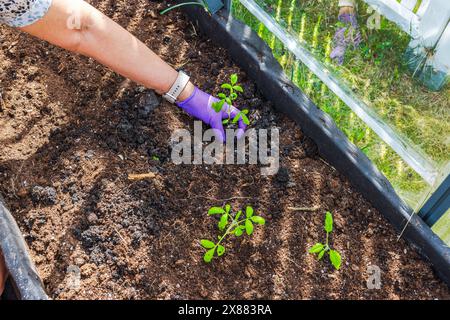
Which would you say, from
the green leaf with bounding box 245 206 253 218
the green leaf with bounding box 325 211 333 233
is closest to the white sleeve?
the green leaf with bounding box 245 206 253 218

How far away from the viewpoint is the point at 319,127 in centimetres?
204

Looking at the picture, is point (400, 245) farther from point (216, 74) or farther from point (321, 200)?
point (216, 74)

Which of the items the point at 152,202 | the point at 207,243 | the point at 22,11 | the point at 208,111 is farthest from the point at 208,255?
the point at 22,11

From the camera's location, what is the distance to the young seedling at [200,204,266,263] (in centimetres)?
178

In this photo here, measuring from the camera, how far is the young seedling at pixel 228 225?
1.78 meters

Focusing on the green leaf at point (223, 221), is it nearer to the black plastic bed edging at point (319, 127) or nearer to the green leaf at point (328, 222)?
the green leaf at point (328, 222)

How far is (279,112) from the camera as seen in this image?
2197 mm

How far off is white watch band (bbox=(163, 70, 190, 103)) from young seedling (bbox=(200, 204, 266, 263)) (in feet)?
1.74

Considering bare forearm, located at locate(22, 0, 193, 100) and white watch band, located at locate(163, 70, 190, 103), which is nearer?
bare forearm, located at locate(22, 0, 193, 100)

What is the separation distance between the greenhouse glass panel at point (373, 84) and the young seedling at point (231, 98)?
29cm

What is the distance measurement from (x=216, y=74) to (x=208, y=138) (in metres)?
0.34

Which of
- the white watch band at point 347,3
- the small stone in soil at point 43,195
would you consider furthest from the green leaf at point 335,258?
the white watch band at point 347,3

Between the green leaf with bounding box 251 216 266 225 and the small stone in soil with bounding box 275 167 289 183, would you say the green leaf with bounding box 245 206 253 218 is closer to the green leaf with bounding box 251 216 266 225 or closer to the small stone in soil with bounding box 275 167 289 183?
the green leaf with bounding box 251 216 266 225
